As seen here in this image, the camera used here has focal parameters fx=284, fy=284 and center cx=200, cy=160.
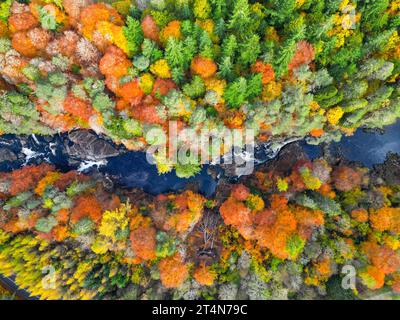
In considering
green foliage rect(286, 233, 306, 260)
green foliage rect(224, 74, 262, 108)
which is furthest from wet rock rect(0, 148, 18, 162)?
green foliage rect(286, 233, 306, 260)

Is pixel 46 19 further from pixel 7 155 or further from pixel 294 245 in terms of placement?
pixel 294 245

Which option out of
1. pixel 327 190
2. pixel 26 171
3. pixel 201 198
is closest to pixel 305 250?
pixel 327 190

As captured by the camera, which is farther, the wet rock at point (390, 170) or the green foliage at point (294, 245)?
the wet rock at point (390, 170)

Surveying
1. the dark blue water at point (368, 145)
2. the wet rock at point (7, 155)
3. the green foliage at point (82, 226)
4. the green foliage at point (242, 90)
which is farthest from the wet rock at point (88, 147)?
the dark blue water at point (368, 145)

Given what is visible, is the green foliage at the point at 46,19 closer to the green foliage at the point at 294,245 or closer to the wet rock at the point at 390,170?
the green foliage at the point at 294,245

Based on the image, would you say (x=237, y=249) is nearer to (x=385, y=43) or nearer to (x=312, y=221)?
(x=312, y=221)

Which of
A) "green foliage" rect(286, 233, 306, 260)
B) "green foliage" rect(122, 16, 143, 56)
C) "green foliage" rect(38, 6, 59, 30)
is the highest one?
"green foliage" rect(38, 6, 59, 30)

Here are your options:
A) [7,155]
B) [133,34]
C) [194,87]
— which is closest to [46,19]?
[133,34]

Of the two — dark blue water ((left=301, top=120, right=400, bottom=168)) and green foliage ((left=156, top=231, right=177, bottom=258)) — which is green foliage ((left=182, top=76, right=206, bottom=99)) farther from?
dark blue water ((left=301, top=120, right=400, bottom=168))

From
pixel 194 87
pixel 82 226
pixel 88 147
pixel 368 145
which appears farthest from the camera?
pixel 88 147
